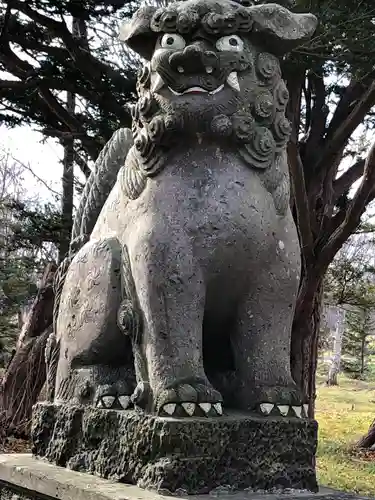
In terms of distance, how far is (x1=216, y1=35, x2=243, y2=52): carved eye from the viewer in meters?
2.39

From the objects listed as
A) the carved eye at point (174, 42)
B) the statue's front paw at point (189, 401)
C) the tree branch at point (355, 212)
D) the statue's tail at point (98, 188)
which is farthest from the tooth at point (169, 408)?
the tree branch at point (355, 212)

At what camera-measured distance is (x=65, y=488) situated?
7.42 feet

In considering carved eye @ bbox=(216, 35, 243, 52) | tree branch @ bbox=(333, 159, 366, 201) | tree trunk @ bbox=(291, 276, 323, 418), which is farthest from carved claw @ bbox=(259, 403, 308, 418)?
tree branch @ bbox=(333, 159, 366, 201)

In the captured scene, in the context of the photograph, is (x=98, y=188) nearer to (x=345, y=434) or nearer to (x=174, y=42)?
(x=174, y=42)

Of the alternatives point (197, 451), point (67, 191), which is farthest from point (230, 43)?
point (67, 191)

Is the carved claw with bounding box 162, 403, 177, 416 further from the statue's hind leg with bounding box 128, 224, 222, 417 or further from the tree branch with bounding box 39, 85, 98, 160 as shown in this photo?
the tree branch with bounding box 39, 85, 98, 160

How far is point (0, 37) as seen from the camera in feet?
24.4

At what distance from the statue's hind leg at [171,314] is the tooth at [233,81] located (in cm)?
49

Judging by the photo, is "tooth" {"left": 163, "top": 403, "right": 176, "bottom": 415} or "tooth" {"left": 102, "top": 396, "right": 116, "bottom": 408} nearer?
"tooth" {"left": 163, "top": 403, "right": 176, "bottom": 415}

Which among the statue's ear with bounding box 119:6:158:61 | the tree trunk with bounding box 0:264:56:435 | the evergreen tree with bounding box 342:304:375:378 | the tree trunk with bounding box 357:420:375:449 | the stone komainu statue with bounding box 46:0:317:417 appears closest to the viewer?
the stone komainu statue with bounding box 46:0:317:417

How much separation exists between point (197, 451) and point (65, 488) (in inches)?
17.5

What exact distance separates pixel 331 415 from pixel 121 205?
13.6m

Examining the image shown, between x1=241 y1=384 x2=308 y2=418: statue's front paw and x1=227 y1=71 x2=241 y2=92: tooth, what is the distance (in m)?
0.94

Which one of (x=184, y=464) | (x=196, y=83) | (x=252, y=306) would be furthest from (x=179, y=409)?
(x=196, y=83)
